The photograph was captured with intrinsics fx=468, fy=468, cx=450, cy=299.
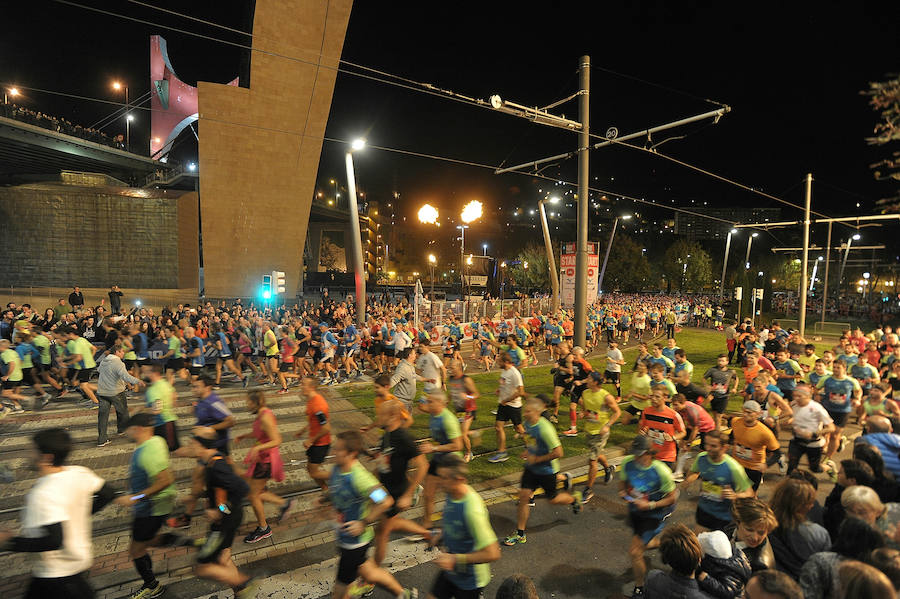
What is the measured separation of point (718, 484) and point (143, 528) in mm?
5608

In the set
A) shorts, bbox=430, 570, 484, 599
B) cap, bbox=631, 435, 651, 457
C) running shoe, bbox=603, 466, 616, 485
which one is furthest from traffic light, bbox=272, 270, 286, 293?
shorts, bbox=430, 570, 484, 599

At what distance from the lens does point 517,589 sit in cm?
250

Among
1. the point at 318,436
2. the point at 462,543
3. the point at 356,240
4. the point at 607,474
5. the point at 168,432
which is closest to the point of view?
the point at 462,543

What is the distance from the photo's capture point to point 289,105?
27.1 metres

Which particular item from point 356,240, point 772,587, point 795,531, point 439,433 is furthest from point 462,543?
point 356,240

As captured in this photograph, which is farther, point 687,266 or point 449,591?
point 687,266

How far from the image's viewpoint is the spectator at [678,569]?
2961 millimetres

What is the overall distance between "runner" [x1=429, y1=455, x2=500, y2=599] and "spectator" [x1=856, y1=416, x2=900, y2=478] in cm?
460

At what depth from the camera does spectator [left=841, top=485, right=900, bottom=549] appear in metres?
3.68

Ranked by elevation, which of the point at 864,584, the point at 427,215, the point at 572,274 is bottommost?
the point at 864,584

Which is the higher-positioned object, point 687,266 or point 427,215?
point 427,215

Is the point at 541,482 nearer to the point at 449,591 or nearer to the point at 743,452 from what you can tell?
the point at 449,591

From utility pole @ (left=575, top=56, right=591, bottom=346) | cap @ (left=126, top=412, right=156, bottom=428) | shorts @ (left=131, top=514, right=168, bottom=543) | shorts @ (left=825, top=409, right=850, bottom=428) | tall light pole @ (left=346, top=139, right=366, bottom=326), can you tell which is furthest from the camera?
tall light pole @ (left=346, top=139, right=366, bottom=326)

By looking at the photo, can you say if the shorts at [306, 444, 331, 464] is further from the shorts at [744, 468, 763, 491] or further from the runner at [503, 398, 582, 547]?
the shorts at [744, 468, 763, 491]
